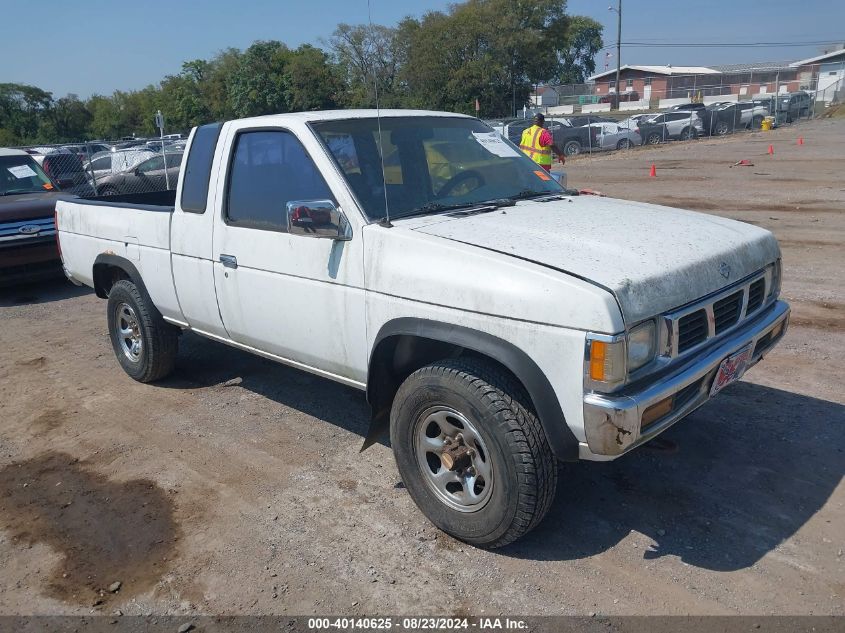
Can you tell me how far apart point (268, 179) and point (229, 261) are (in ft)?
1.88

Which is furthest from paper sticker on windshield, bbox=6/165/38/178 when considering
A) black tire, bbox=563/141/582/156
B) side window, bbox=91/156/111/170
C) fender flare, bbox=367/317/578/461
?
black tire, bbox=563/141/582/156

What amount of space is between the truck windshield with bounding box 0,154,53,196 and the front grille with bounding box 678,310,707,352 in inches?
400

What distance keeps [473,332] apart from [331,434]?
1967mm

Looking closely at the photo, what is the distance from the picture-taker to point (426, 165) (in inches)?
173

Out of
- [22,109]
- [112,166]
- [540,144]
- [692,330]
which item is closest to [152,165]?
[112,166]

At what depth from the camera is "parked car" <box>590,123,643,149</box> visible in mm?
30922

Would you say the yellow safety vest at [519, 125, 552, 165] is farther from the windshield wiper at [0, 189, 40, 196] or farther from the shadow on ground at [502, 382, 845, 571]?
the shadow on ground at [502, 382, 845, 571]

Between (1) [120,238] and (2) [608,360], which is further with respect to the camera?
(1) [120,238]

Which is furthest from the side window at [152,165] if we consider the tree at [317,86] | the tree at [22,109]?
the tree at [22,109]

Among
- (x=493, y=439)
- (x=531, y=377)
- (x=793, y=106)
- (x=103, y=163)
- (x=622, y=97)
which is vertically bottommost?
(x=493, y=439)

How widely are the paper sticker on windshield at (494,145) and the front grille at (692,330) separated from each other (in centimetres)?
197

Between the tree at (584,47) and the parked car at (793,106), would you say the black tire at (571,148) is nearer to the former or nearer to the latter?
the parked car at (793,106)

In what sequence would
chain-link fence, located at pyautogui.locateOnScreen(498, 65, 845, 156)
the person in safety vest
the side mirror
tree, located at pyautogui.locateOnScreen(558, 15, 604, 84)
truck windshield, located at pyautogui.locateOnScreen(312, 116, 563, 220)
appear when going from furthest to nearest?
1. tree, located at pyautogui.locateOnScreen(558, 15, 604, 84)
2. chain-link fence, located at pyautogui.locateOnScreen(498, 65, 845, 156)
3. the person in safety vest
4. truck windshield, located at pyautogui.locateOnScreen(312, 116, 563, 220)
5. the side mirror

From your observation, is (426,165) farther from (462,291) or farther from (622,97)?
(622,97)
